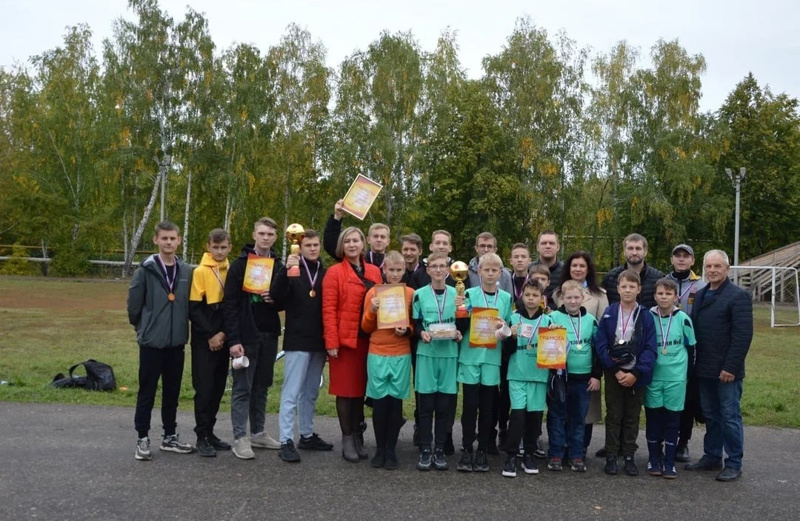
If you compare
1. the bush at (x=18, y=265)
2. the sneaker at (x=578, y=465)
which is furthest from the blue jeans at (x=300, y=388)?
the bush at (x=18, y=265)

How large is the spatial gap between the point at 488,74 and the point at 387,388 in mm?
35850

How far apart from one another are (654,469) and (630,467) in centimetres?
20

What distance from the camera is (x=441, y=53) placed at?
42.9 meters

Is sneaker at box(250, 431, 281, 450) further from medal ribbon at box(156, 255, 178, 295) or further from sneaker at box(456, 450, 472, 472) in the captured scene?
sneaker at box(456, 450, 472, 472)

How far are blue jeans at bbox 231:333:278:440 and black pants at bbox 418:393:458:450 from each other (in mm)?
1458

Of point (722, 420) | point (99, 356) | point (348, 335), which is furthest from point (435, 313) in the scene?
point (99, 356)

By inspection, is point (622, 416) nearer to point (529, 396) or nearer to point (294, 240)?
point (529, 396)

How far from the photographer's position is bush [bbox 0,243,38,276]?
42562 mm

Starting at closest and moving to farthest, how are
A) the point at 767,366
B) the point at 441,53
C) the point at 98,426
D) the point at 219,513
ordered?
1. the point at 219,513
2. the point at 98,426
3. the point at 767,366
4. the point at 441,53

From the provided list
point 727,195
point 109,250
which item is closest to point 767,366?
point 727,195

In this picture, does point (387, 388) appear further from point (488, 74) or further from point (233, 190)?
point (488, 74)

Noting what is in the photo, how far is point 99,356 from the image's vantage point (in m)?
12.5

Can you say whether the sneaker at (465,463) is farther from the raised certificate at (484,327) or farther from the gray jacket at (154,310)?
the gray jacket at (154,310)

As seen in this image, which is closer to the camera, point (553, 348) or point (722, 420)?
point (553, 348)
